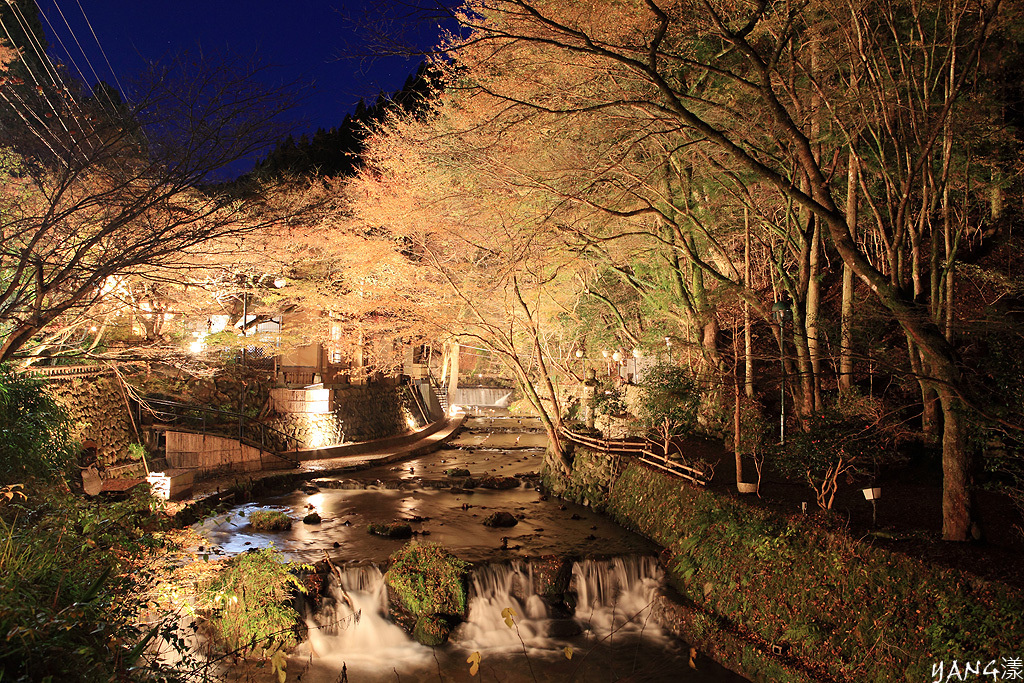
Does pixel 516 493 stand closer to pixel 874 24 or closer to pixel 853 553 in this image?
pixel 853 553

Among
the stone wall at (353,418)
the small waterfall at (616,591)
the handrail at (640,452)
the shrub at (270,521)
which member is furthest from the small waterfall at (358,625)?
the stone wall at (353,418)

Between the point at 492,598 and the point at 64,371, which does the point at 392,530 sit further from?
the point at 64,371

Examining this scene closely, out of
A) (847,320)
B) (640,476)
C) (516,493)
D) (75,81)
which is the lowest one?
(516,493)

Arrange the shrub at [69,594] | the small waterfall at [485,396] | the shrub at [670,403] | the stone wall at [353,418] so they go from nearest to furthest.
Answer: the shrub at [69,594], the shrub at [670,403], the stone wall at [353,418], the small waterfall at [485,396]

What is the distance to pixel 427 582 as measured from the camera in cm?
922

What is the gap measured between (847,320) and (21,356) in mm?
12928

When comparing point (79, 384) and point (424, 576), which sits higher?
point (79, 384)

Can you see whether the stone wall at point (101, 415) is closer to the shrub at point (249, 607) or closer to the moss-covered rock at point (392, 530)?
the moss-covered rock at point (392, 530)

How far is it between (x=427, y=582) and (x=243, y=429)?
1126 cm

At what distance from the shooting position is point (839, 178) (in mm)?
13523

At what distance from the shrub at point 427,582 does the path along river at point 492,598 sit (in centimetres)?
34

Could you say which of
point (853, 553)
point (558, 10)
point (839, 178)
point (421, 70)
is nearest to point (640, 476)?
point (853, 553)

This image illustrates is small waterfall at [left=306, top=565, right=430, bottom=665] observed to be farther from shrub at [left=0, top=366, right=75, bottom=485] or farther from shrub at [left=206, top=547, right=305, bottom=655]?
shrub at [left=0, top=366, right=75, bottom=485]

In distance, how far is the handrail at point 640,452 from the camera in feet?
36.4
